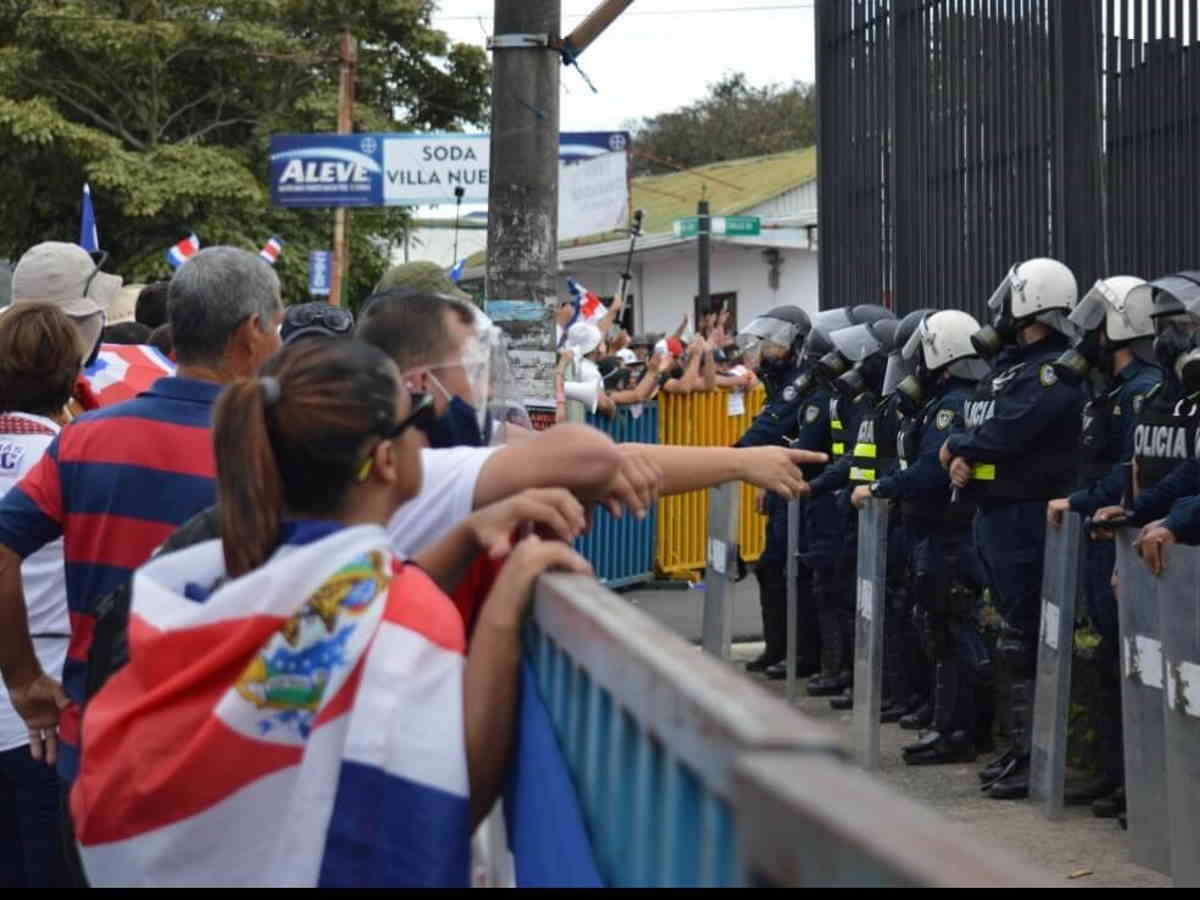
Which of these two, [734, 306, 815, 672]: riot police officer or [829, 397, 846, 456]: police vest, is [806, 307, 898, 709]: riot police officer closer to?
[829, 397, 846, 456]: police vest

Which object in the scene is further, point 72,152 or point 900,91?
point 72,152

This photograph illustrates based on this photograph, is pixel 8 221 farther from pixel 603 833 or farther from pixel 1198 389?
pixel 603 833

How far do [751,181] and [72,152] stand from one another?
71.3 ft

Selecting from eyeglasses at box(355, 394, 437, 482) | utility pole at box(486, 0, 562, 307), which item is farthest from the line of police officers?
eyeglasses at box(355, 394, 437, 482)

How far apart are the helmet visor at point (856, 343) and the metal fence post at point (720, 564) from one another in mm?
1345

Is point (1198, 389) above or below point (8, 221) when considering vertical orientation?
below

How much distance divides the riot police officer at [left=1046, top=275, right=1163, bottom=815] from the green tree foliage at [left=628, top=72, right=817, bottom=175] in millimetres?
71317

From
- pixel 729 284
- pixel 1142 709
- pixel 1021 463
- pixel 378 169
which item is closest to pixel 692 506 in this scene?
pixel 378 169

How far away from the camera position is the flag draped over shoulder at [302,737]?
2613 millimetres

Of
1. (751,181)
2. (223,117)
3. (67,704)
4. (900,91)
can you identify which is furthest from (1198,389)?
(751,181)

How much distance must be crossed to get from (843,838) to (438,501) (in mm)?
1830

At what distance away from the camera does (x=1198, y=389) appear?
698 cm

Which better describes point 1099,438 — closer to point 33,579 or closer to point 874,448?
point 874,448

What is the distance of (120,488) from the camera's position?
4.02m
